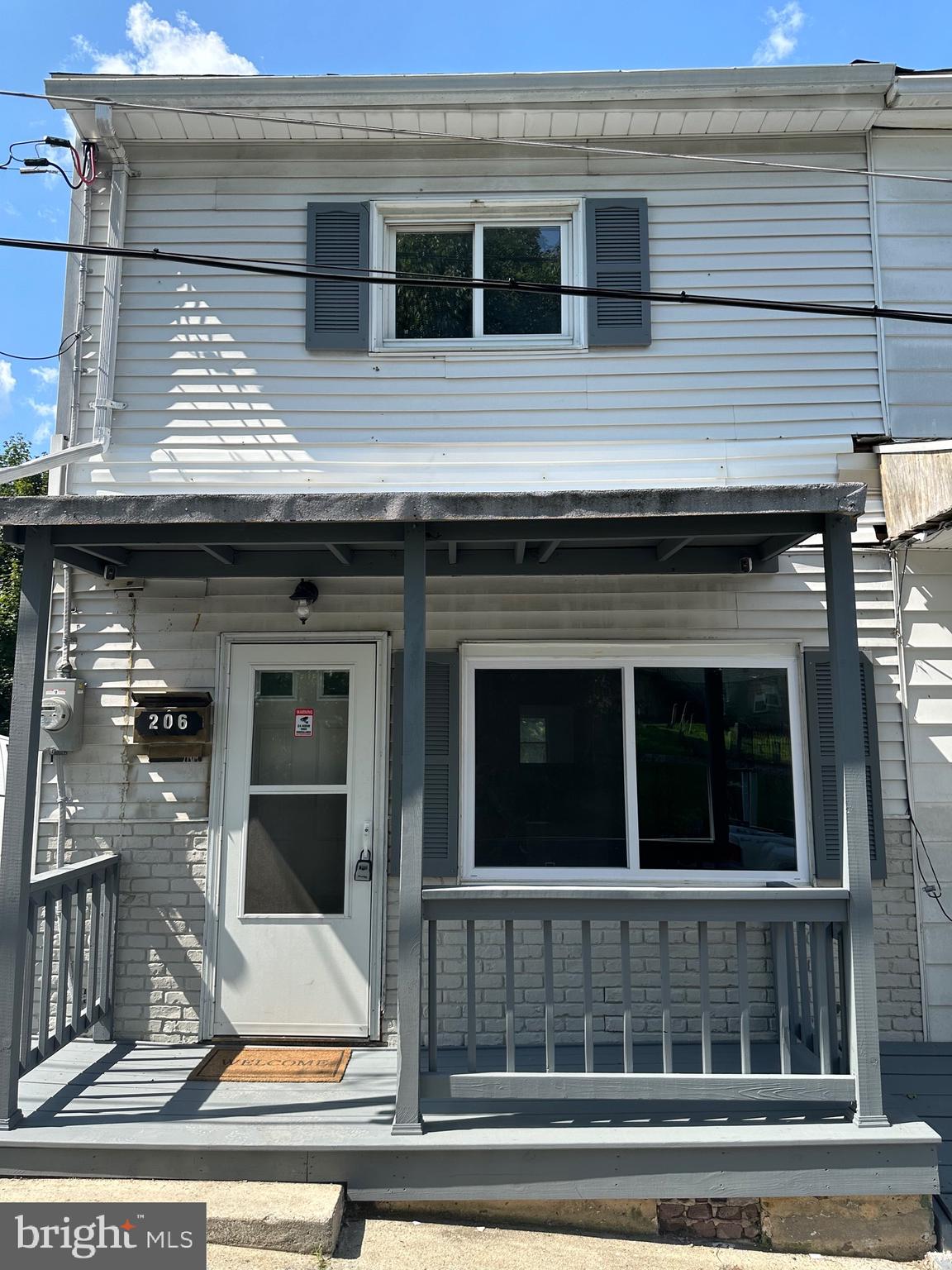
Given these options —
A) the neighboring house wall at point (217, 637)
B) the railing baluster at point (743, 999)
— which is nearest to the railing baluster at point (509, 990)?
the railing baluster at point (743, 999)

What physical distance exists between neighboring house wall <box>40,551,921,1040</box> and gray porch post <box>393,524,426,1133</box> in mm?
1301

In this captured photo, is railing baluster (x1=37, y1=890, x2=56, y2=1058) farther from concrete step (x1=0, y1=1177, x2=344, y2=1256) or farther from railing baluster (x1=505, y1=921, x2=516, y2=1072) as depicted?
railing baluster (x1=505, y1=921, x2=516, y2=1072)

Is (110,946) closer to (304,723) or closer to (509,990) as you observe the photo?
(304,723)

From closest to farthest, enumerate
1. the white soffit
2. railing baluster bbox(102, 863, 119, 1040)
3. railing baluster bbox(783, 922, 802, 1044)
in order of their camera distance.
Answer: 1. railing baluster bbox(783, 922, 802, 1044)
2. railing baluster bbox(102, 863, 119, 1040)
3. the white soffit

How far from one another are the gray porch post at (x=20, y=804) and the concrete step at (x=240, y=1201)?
13.9 inches

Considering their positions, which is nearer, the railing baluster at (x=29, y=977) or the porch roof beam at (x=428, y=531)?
the railing baluster at (x=29, y=977)

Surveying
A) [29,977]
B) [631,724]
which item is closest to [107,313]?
[29,977]

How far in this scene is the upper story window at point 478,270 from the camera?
18.4 ft

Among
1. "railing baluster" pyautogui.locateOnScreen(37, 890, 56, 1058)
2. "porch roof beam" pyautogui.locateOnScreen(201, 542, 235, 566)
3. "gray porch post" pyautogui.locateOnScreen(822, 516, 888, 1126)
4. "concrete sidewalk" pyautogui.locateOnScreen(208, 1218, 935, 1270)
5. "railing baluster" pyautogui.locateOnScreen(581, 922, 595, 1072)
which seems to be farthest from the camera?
"porch roof beam" pyautogui.locateOnScreen(201, 542, 235, 566)

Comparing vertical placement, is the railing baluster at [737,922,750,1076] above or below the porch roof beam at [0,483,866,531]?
below

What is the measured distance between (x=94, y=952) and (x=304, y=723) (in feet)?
5.29

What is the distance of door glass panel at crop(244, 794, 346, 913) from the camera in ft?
16.5

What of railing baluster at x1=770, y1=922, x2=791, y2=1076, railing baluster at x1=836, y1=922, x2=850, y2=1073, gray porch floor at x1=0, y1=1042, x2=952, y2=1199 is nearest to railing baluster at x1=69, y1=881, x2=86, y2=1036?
gray porch floor at x1=0, y1=1042, x2=952, y2=1199

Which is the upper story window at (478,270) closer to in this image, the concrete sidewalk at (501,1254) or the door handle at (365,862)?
the door handle at (365,862)
